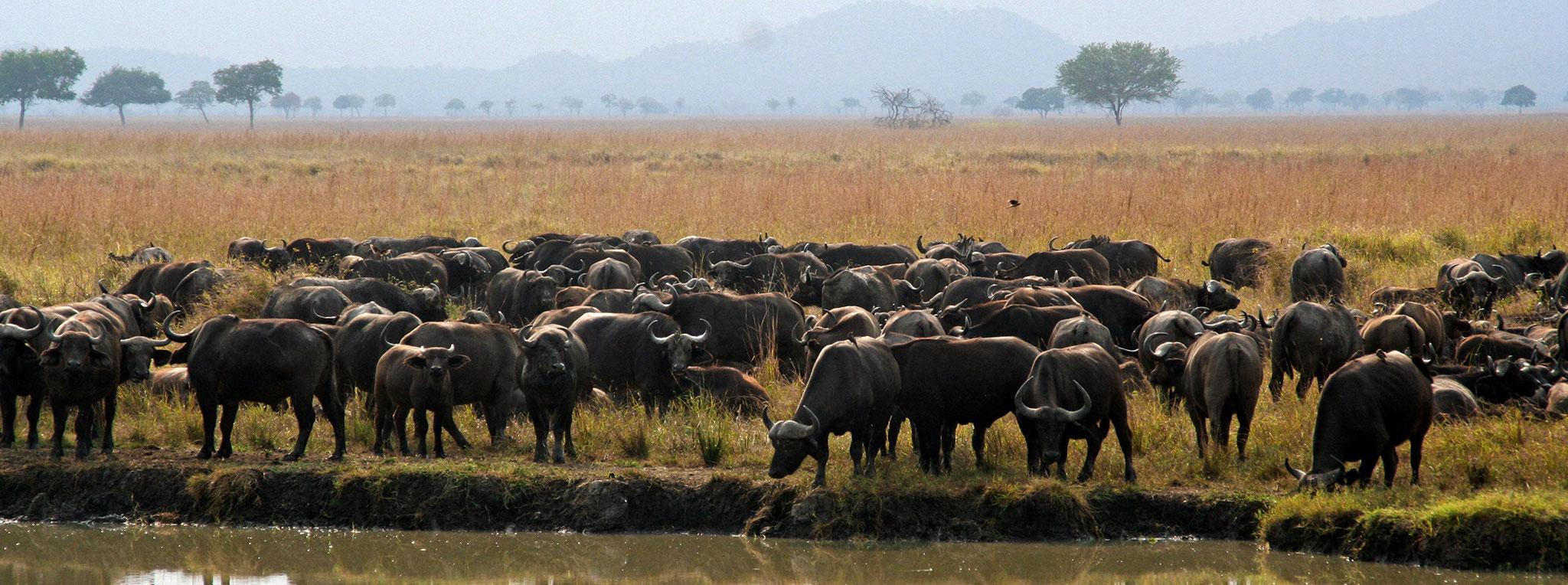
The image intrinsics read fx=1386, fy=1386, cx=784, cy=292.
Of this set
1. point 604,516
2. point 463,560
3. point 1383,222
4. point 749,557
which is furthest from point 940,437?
point 1383,222

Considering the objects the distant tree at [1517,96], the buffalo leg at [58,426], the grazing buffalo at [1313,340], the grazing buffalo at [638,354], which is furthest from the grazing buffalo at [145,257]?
the distant tree at [1517,96]

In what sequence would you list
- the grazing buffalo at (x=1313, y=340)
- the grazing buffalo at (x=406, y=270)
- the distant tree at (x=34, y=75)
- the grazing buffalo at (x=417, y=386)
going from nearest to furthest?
1. the grazing buffalo at (x=417, y=386)
2. the grazing buffalo at (x=1313, y=340)
3. the grazing buffalo at (x=406, y=270)
4. the distant tree at (x=34, y=75)

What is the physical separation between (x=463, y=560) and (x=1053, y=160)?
106 feet

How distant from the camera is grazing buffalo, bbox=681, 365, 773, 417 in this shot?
413 inches

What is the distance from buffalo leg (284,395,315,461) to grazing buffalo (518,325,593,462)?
4.66 ft

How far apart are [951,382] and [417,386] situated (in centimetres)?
348

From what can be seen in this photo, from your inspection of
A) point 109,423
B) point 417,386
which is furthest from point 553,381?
point 109,423

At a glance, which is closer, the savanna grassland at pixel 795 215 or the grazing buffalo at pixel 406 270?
the savanna grassland at pixel 795 215

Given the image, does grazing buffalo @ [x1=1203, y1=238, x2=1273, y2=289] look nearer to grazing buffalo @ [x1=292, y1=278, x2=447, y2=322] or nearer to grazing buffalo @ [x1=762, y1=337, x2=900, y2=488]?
grazing buffalo @ [x1=762, y1=337, x2=900, y2=488]

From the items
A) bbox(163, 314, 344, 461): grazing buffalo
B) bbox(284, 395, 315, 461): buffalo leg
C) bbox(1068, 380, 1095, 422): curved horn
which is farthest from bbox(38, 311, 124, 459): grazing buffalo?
bbox(1068, 380, 1095, 422): curved horn

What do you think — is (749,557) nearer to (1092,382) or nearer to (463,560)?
(463,560)

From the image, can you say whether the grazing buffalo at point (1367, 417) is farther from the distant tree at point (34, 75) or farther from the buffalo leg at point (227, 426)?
the distant tree at point (34, 75)

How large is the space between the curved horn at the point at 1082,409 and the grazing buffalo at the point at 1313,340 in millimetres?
2935

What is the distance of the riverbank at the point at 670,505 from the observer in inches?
314
